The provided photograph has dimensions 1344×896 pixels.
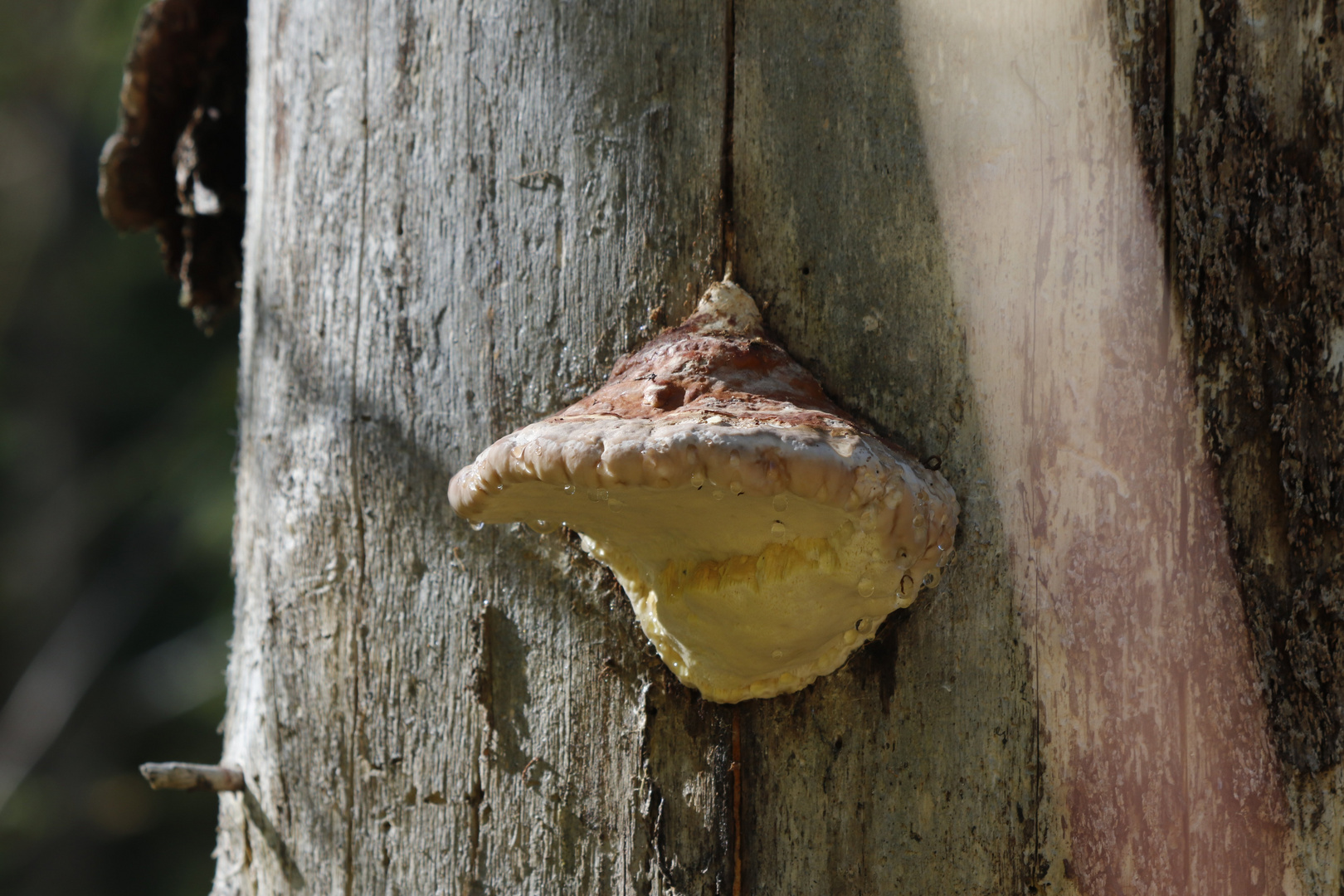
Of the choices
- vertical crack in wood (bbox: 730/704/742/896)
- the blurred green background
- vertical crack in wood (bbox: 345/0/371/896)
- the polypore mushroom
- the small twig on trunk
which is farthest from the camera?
the blurred green background

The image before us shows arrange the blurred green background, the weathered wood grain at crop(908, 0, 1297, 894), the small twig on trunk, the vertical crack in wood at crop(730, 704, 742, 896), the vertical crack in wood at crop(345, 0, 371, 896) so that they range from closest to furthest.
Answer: the weathered wood grain at crop(908, 0, 1297, 894) → the vertical crack in wood at crop(730, 704, 742, 896) → the vertical crack in wood at crop(345, 0, 371, 896) → the small twig on trunk → the blurred green background

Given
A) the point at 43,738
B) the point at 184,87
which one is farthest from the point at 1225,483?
the point at 43,738

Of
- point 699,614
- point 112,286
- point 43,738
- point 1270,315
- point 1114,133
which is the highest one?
point 112,286

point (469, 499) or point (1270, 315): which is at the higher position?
point (1270, 315)

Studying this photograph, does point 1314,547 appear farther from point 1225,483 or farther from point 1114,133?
point 1114,133

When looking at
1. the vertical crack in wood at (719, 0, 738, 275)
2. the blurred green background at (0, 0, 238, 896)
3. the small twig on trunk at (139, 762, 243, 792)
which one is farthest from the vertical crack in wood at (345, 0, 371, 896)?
the blurred green background at (0, 0, 238, 896)

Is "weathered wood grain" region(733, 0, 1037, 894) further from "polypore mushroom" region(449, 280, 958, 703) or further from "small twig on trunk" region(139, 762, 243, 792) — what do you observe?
"small twig on trunk" region(139, 762, 243, 792)
